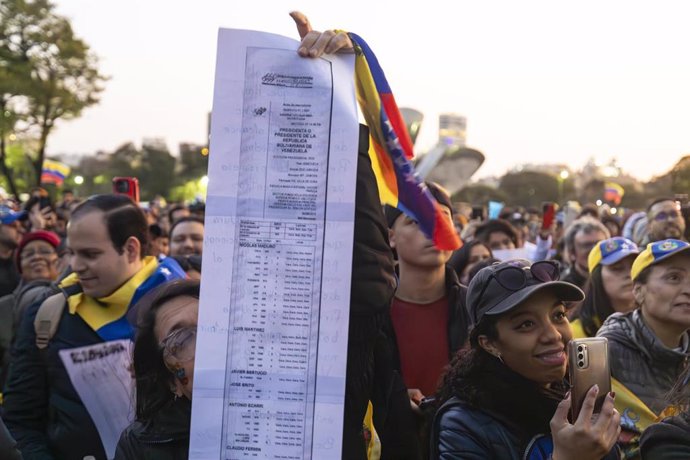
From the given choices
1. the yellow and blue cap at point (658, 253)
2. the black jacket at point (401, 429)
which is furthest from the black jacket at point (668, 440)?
the yellow and blue cap at point (658, 253)

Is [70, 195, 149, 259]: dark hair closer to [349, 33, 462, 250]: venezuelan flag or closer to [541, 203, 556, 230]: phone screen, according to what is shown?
[349, 33, 462, 250]: venezuelan flag

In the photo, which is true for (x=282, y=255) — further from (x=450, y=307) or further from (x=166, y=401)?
(x=450, y=307)

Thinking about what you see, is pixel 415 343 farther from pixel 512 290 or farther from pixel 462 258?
pixel 462 258

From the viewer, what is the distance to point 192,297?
268 centimetres

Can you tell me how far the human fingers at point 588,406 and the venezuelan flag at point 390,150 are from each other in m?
0.57

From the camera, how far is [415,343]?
3.73 meters

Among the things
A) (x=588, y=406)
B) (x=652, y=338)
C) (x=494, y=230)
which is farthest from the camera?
(x=494, y=230)

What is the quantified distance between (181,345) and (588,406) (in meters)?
1.15

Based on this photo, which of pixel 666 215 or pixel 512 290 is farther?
pixel 666 215

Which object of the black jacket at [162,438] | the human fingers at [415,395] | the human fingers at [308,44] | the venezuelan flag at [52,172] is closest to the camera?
the human fingers at [308,44]

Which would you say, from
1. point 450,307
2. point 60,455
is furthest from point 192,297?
point 450,307

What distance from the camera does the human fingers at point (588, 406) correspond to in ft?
6.75

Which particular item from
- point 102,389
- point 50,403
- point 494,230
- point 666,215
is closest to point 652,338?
point 102,389

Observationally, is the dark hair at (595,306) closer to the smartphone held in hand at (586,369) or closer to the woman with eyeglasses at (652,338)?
the woman with eyeglasses at (652,338)
